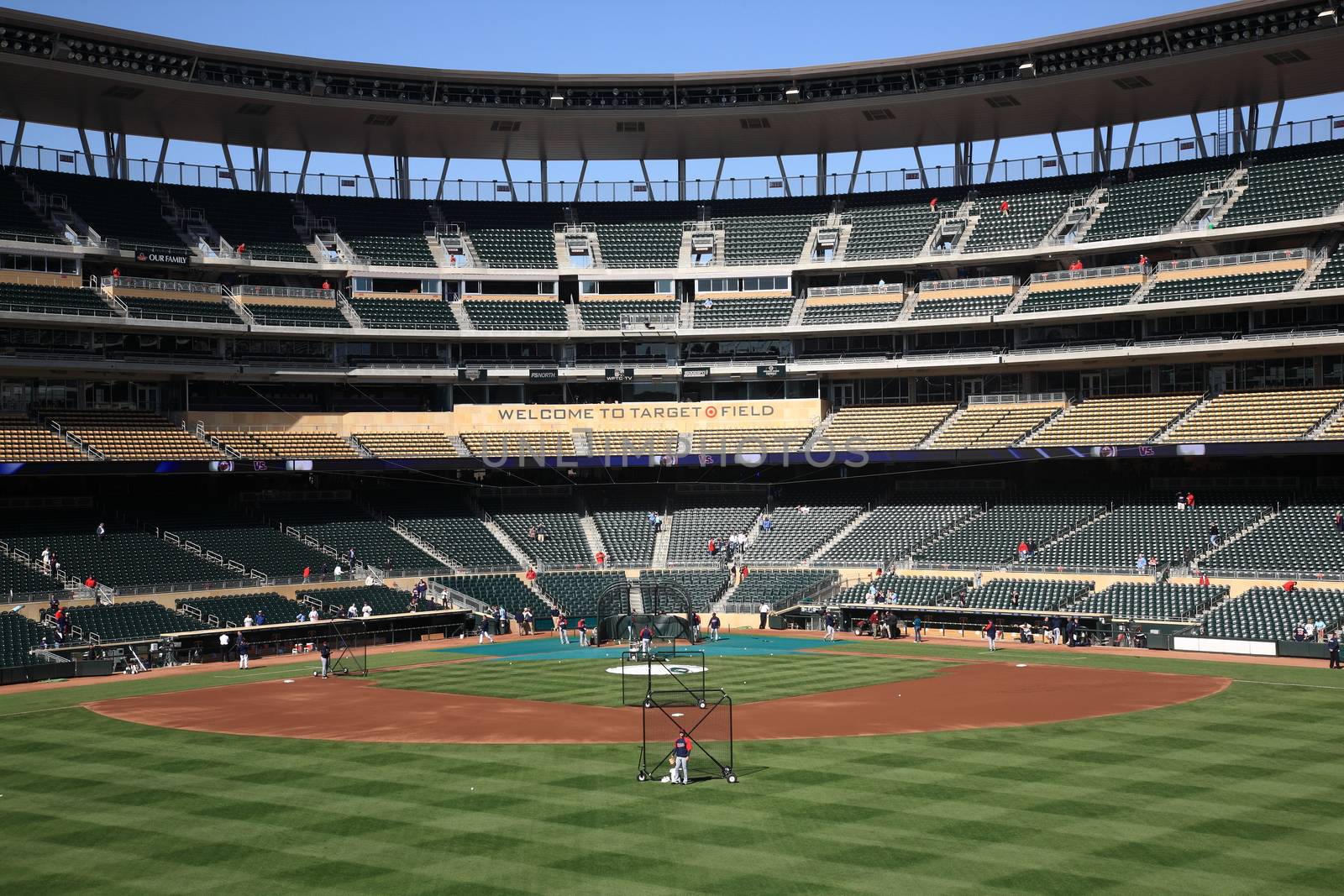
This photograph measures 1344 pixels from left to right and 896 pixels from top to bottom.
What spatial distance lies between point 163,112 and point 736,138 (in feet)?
115

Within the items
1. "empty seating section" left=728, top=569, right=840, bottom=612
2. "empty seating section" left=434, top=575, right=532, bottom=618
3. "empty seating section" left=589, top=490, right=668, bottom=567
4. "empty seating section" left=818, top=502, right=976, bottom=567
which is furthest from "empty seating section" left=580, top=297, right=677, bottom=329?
"empty seating section" left=728, top=569, right=840, bottom=612

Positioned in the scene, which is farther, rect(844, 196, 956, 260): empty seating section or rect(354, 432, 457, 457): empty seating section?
rect(844, 196, 956, 260): empty seating section

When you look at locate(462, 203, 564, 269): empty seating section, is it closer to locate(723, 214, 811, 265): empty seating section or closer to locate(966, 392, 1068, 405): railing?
locate(723, 214, 811, 265): empty seating section

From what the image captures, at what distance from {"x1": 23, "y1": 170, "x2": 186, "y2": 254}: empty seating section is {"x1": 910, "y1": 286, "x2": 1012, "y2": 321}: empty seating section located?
144ft

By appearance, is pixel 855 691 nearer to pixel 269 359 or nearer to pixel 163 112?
pixel 269 359

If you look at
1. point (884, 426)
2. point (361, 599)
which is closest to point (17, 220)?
point (361, 599)

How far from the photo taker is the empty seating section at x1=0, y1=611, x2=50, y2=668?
50125 millimetres

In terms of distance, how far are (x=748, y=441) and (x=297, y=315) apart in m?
28.4

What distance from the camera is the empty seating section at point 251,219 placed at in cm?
7731

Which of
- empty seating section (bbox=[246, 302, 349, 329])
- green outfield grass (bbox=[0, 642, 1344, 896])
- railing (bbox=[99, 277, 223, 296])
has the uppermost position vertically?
railing (bbox=[99, 277, 223, 296])

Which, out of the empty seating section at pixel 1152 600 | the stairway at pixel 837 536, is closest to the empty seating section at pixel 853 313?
the stairway at pixel 837 536

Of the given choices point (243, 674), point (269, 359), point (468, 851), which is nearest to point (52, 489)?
point (269, 359)

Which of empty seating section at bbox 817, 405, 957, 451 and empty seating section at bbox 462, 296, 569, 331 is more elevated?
empty seating section at bbox 462, 296, 569, 331

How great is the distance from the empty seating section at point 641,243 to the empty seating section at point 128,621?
122 feet
